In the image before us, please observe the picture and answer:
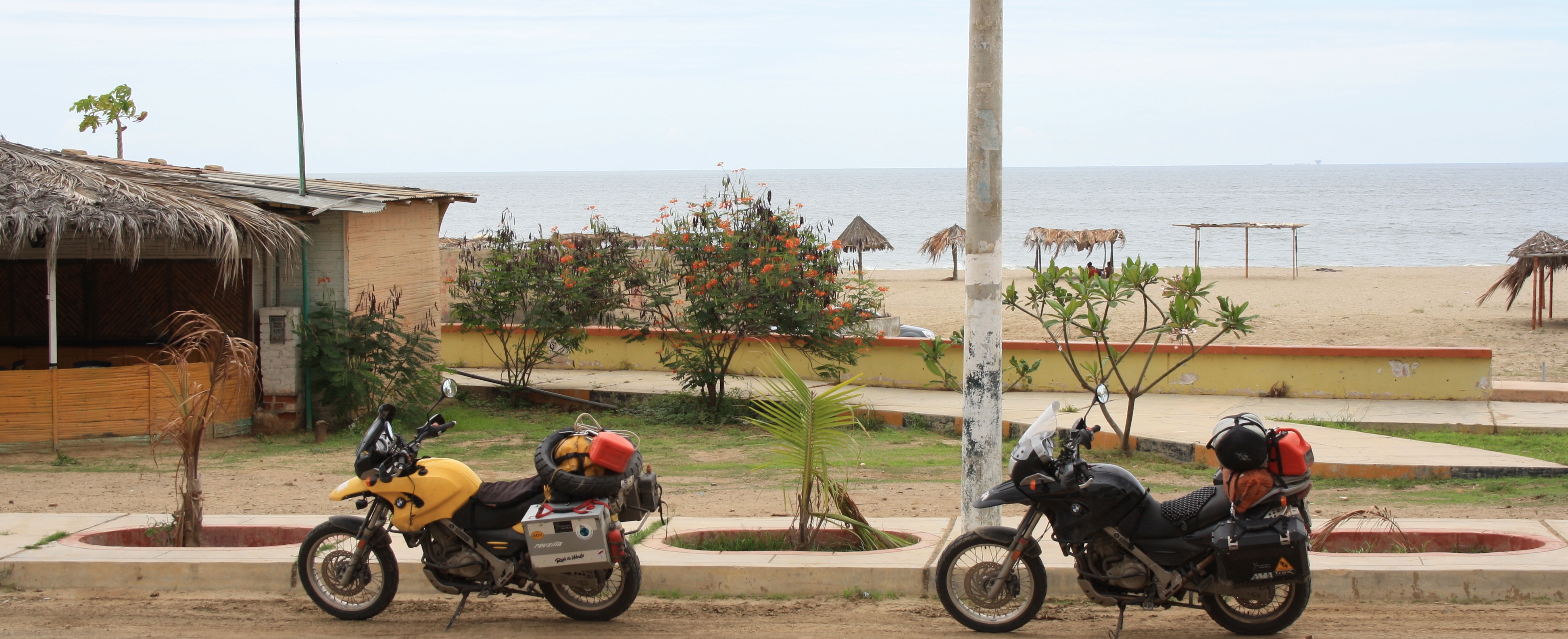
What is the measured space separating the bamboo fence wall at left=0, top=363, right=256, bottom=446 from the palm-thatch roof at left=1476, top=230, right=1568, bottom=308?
23538mm

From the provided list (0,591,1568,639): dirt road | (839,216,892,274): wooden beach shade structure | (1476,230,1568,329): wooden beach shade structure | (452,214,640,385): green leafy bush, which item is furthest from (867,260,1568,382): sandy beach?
(0,591,1568,639): dirt road

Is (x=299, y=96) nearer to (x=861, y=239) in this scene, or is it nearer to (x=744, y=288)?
(x=744, y=288)

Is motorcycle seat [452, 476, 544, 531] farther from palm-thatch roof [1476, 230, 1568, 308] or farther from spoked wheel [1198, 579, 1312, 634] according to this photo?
palm-thatch roof [1476, 230, 1568, 308]

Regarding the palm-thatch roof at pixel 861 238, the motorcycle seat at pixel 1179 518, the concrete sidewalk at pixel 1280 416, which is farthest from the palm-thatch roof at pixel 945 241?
the motorcycle seat at pixel 1179 518

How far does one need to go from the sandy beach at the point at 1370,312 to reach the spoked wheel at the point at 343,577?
45.0ft

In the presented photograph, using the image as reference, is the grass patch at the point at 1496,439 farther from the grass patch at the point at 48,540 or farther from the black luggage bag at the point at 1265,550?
the grass patch at the point at 48,540

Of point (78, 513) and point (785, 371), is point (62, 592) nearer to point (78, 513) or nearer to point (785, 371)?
point (78, 513)

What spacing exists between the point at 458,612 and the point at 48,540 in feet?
11.1

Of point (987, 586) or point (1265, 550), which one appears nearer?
point (1265, 550)

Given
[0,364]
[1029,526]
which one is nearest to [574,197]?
[0,364]

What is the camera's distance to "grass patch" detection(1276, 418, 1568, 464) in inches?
415

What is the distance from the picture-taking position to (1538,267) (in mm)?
23250

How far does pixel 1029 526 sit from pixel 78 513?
6704mm

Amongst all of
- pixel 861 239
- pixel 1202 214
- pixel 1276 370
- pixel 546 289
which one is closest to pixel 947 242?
pixel 861 239
